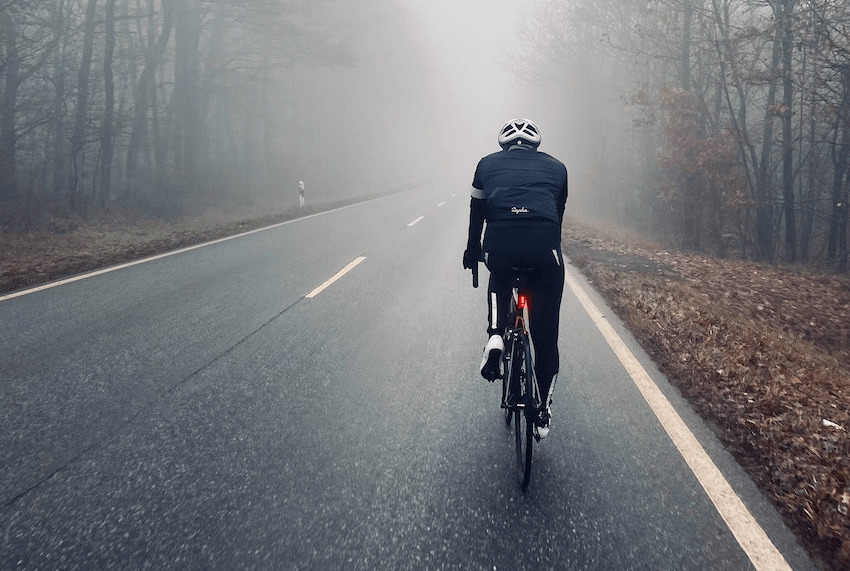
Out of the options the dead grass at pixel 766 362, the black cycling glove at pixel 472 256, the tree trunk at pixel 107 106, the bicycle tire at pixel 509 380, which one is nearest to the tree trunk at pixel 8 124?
the tree trunk at pixel 107 106

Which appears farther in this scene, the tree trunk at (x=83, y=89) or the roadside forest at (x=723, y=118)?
the tree trunk at (x=83, y=89)

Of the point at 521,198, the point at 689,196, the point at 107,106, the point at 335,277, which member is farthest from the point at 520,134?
the point at 107,106

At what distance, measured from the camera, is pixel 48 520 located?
8.66ft

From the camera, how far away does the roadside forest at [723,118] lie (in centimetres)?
1254

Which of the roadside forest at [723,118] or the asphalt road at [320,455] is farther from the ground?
the roadside forest at [723,118]

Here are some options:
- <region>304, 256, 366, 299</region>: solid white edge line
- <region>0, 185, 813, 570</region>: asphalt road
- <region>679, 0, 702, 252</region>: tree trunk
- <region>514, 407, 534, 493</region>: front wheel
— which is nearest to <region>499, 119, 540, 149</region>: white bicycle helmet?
<region>514, 407, 534, 493</region>: front wheel

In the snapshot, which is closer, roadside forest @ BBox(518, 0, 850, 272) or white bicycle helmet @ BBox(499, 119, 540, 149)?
white bicycle helmet @ BBox(499, 119, 540, 149)

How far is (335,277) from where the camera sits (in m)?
8.76

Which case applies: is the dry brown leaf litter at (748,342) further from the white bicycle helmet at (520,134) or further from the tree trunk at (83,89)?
the tree trunk at (83,89)

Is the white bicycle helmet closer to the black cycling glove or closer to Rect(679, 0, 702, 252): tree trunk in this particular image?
the black cycling glove

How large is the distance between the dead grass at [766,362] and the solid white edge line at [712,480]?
202 mm

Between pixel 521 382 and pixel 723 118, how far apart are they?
24392 millimetres

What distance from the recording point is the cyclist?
127 inches

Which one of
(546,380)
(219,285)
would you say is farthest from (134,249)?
(546,380)
